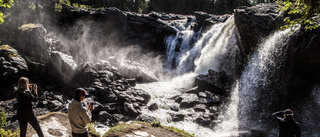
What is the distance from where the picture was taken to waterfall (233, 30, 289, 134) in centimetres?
1680

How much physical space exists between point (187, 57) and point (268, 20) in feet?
56.0

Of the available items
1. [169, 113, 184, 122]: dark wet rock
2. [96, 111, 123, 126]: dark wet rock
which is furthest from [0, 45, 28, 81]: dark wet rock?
[169, 113, 184, 122]: dark wet rock

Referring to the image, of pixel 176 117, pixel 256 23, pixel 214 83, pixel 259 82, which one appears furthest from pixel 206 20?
pixel 176 117

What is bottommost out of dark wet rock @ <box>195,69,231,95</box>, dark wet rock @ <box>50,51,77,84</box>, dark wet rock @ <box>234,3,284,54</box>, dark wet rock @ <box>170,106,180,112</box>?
dark wet rock @ <box>170,106,180,112</box>

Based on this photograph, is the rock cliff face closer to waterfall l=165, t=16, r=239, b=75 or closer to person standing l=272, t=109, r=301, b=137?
waterfall l=165, t=16, r=239, b=75

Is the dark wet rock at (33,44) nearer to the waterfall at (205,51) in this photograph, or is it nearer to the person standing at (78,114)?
the waterfall at (205,51)

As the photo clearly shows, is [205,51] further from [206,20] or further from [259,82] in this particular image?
[259,82]

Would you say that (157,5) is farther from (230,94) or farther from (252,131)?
(252,131)

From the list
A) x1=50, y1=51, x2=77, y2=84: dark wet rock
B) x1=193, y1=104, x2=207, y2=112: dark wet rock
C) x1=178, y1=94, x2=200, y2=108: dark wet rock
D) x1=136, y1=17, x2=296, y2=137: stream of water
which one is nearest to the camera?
x1=136, y1=17, x2=296, y2=137: stream of water

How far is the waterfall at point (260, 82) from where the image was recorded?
16.8 meters

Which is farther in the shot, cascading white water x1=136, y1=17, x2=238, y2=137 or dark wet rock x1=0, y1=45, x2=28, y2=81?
dark wet rock x1=0, y1=45, x2=28, y2=81

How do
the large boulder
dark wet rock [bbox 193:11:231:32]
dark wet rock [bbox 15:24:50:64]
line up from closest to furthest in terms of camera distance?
the large boulder → dark wet rock [bbox 15:24:50:64] → dark wet rock [bbox 193:11:231:32]

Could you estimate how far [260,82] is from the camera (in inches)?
754

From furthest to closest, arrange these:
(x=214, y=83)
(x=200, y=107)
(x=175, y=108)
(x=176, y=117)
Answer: (x=214, y=83)
(x=175, y=108)
(x=200, y=107)
(x=176, y=117)
